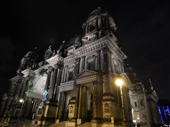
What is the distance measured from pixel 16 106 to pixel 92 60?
26911mm

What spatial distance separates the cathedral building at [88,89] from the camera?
17.3 metres

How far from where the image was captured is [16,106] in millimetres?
31734

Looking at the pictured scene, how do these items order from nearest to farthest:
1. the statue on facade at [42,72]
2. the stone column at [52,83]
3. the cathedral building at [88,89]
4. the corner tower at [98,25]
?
the cathedral building at [88,89] < the stone column at [52,83] < the corner tower at [98,25] < the statue on facade at [42,72]

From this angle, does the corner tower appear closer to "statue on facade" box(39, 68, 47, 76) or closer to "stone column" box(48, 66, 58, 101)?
"stone column" box(48, 66, 58, 101)

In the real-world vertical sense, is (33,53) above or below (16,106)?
above

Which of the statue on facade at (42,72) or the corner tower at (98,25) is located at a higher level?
the corner tower at (98,25)

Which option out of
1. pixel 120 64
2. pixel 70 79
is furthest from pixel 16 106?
pixel 120 64

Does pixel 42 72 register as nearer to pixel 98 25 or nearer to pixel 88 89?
pixel 88 89

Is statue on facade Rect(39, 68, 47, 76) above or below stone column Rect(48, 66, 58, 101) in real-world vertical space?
above

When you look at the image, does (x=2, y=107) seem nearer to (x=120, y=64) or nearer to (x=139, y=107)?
(x=120, y=64)

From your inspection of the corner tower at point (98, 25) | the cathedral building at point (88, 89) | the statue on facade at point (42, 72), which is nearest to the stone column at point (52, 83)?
the cathedral building at point (88, 89)

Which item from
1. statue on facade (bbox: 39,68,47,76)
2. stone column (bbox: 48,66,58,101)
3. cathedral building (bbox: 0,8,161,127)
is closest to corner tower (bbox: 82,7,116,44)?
cathedral building (bbox: 0,8,161,127)

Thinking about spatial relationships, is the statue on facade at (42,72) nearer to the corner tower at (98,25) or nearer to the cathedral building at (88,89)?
the cathedral building at (88,89)

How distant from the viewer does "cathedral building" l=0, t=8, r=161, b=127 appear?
56.6 feet
